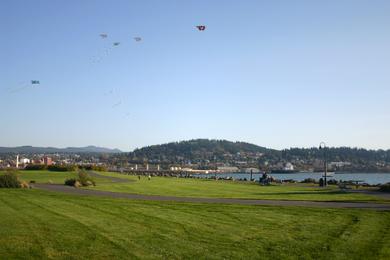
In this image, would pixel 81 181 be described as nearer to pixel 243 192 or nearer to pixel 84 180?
pixel 84 180

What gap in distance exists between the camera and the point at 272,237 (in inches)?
558

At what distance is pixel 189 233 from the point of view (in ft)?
48.0

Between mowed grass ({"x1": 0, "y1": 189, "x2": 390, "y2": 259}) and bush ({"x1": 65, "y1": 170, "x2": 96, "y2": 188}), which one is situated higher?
bush ({"x1": 65, "y1": 170, "x2": 96, "y2": 188})

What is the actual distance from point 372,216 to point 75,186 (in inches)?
1020

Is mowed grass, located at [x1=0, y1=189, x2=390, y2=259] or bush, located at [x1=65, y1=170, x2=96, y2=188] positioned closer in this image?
mowed grass, located at [x1=0, y1=189, x2=390, y2=259]

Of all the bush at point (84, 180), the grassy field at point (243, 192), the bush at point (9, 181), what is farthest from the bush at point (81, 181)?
the bush at point (9, 181)

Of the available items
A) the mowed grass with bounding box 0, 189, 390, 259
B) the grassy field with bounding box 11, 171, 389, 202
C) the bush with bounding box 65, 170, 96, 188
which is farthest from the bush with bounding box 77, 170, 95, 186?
the mowed grass with bounding box 0, 189, 390, 259

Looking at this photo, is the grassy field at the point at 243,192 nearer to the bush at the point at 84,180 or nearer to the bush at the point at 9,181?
the bush at the point at 84,180

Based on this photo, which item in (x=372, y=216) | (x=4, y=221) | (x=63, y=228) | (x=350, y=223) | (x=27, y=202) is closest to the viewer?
(x=63, y=228)

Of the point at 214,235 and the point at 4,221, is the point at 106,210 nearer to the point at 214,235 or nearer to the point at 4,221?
the point at 4,221

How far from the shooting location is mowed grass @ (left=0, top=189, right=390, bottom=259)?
11.8 meters

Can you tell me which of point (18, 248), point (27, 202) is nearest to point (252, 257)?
point (18, 248)

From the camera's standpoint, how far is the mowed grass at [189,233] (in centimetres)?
1182

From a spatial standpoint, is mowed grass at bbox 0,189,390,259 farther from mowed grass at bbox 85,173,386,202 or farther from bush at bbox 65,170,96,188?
bush at bbox 65,170,96,188
